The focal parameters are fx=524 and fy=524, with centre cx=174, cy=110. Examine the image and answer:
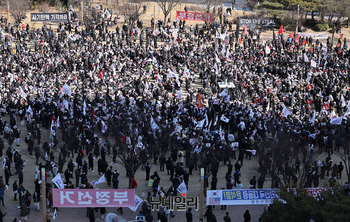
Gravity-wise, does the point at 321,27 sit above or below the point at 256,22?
below

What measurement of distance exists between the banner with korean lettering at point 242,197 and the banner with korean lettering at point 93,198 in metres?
3.49

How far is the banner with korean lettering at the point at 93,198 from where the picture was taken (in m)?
21.9

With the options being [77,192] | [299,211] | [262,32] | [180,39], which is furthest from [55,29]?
[299,211]

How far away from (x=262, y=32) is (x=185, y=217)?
4082 cm

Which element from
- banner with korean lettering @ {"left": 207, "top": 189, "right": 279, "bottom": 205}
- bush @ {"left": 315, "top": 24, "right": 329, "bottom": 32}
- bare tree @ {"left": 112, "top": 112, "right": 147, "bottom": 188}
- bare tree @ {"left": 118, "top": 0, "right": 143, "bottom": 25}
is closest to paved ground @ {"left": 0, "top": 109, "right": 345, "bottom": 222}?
banner with korean lettering @ {"left": 207, "top": 189, "right": 279, "bottom": 205}

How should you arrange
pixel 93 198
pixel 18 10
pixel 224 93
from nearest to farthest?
1. pixel 93 198
2. pixel 224 93
3. pixel 18 10

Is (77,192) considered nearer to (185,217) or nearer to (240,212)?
(185,217)

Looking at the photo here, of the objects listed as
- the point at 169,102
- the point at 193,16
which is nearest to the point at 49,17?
the point at 193,16

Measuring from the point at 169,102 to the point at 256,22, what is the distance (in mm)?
23693

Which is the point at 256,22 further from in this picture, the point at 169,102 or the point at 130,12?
the point at 169,102

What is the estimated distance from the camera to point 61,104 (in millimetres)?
34031

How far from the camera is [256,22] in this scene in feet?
186

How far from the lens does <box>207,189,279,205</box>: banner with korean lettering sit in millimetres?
22453

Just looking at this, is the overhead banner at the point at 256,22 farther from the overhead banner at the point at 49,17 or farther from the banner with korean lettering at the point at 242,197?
the banner with korean lettering at the point at 242,197
